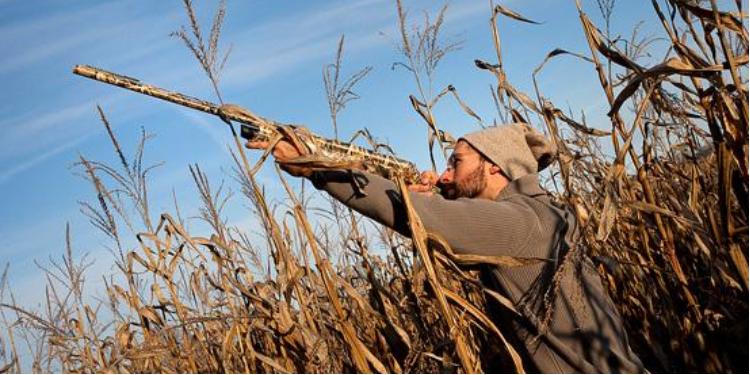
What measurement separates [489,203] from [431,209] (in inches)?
12.7

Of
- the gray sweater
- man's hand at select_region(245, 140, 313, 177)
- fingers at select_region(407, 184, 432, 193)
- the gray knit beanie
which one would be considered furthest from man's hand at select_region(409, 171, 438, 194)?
man's hand at select_region(245, 140, 313, 177)

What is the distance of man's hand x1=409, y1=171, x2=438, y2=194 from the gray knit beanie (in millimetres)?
221

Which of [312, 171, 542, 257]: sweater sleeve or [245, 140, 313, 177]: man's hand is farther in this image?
[312, 171, 542, 257]: sweater sleeve

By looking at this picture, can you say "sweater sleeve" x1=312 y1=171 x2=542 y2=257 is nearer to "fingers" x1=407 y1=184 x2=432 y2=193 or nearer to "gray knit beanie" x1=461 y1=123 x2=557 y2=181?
"gray knit beanie" x1=461 y1=123 x2=557 y2=181

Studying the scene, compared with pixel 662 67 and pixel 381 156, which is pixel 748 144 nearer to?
pixel 662 67

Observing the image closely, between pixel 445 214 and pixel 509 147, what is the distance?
80 cm

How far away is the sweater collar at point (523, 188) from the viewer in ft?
9.89

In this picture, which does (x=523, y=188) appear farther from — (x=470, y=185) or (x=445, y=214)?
(x=445, y=214)

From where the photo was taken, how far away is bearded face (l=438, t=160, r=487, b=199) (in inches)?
125

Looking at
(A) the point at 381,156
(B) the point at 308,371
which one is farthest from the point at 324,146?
(B) the point at 308,371

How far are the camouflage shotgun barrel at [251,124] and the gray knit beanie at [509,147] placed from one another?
49 cm

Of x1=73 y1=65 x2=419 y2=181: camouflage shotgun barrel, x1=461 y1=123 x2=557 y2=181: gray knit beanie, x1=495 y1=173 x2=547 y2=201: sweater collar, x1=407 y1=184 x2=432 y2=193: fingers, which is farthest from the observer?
x1=407 y1=184 x2=432 y2=193: fingers

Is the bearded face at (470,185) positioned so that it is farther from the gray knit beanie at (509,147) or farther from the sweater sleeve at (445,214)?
the sweater sleeve at (445,214)

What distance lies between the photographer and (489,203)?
8.81 feet
